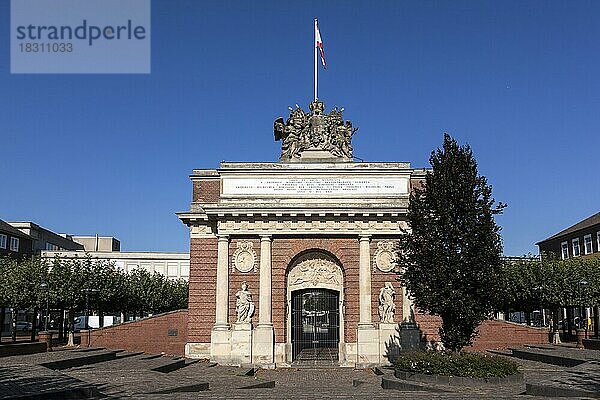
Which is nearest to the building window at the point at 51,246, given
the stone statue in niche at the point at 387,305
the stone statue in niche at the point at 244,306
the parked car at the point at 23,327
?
the parked car at the point at 23,327

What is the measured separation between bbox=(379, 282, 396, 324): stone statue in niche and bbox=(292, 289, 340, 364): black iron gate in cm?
231

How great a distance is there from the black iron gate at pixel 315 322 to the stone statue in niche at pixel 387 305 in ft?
7.57

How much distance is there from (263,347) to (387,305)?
629 centimetres

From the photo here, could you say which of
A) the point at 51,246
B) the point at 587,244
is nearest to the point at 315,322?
the point at 587,244

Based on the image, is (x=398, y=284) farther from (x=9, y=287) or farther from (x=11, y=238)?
→ (x=11, y=238)

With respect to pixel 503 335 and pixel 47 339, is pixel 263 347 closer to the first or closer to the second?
pixel 47 339

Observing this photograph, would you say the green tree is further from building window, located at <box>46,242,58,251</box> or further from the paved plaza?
A: building window, located at <box>46,242,58,251</box>

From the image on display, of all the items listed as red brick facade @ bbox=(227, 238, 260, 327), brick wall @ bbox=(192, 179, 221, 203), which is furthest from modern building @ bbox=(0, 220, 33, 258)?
red brick facade @ bbox=(227, 238, 260, 327)

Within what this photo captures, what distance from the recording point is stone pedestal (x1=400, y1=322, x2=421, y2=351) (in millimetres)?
31656

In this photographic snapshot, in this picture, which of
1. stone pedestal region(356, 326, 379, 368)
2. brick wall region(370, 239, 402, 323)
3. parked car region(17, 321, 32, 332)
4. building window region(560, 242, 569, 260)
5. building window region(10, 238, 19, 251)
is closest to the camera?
stone pedestal region(356, 326, 379, 368)

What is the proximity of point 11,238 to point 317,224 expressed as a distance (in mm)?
54419

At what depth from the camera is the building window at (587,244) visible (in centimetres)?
6412

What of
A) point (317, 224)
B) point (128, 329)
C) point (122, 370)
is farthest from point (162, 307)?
point (122, 370)

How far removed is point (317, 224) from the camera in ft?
108
